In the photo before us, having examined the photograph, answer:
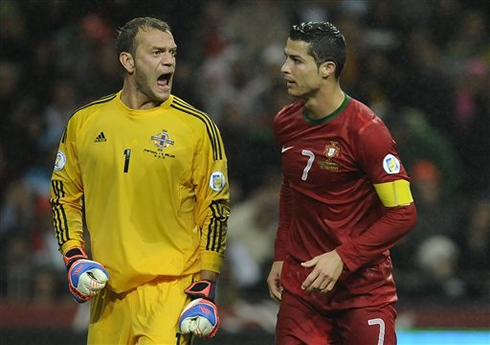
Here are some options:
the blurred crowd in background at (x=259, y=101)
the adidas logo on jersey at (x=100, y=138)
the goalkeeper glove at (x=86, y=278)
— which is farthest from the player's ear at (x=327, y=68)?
the blurred crowd in background at (x=259, y=101)

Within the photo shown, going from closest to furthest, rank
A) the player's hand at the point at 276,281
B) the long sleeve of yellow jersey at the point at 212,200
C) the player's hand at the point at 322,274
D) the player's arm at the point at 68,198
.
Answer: the player's hand at the point at 322,274 < the long sleeve of yellow jersey at the point at 212,200 < the player's arm at the point at 68,198 < the player's hand at the point at 276,281

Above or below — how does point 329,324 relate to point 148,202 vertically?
below

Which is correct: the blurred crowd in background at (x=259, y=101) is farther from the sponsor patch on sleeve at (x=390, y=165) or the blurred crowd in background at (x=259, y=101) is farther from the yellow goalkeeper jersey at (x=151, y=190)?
the sponsor patch on sleeve at (x=390, y=165)

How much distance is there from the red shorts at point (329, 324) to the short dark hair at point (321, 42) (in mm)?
855

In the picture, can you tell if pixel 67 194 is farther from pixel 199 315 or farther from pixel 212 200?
pixel 199 315

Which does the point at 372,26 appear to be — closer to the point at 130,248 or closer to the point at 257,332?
the point at 257,332

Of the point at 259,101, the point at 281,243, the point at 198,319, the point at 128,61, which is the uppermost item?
the point at 259,101

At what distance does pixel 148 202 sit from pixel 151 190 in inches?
1.9

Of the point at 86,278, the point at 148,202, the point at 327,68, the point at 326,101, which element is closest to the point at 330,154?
the point at 326,101

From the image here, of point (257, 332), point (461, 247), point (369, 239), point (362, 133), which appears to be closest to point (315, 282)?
point (369, 239)

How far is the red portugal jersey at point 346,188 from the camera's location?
4.36m

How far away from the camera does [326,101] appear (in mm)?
4508

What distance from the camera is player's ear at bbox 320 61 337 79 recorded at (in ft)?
14.7

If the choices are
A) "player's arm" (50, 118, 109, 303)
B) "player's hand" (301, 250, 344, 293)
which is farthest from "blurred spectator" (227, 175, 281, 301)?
"player's hand" (301, 250, 344, 293)
